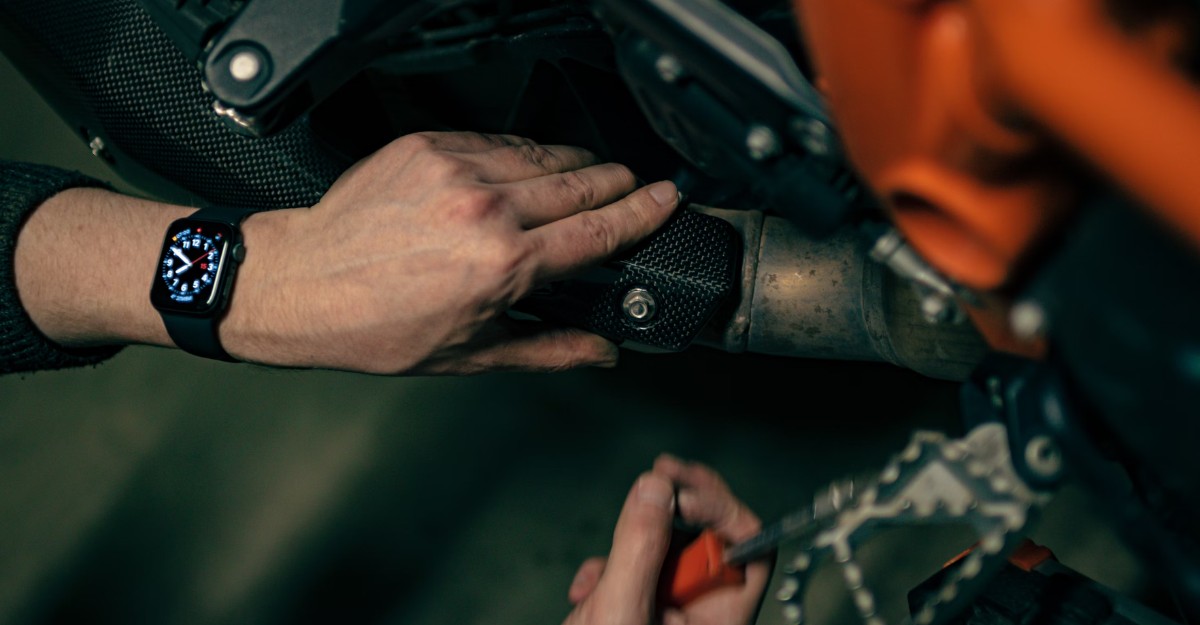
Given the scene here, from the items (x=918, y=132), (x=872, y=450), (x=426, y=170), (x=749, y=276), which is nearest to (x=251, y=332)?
(x=426, y=170)

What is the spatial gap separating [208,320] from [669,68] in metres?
0.40

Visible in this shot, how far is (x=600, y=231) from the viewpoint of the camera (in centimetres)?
64

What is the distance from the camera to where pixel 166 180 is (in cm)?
82

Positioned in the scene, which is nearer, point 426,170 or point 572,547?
point 426,170

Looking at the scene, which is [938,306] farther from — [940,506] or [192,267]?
[192,267]

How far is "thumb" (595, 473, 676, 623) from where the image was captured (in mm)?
626

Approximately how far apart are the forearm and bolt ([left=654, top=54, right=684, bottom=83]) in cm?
44

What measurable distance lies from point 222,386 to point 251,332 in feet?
1.58

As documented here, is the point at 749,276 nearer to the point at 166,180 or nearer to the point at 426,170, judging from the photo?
the point at 426,170

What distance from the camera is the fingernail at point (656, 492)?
26.2 inches

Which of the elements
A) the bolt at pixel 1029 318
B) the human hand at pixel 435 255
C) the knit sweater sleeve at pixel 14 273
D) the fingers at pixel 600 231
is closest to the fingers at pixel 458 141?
the human hand at pixel 435 255

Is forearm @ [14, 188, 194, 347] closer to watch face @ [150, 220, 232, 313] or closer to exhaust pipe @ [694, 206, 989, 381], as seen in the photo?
watch face @ [150, 220, 232, 313]

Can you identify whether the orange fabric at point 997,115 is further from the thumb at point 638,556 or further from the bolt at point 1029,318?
the thumb at point 638,556

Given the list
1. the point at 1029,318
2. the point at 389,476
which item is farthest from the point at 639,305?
the point at 389,476
